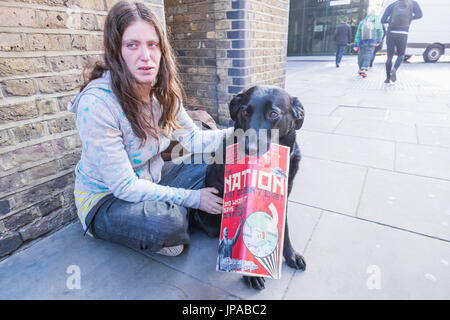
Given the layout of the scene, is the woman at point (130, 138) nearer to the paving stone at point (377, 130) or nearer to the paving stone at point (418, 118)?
the paving stone at point (377, 130)

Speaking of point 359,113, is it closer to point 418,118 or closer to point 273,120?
point 418,118

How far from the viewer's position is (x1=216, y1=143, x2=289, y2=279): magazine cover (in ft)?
4.11

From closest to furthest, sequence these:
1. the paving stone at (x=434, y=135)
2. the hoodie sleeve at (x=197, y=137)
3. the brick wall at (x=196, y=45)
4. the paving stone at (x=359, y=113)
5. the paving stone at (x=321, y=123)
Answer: the hoodie sleeve at (x=197, y=137) < the paving stone at (x=434, y=135) < the brick wall at (x=196, y=45) < the paving stone at (x=321, y=123) < the paving stone at (x=359, y=113)

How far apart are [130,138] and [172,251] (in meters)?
0.74

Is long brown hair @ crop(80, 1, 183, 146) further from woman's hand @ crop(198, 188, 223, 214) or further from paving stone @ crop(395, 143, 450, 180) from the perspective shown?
paving stone @ crop(395, 143, 450, 180)

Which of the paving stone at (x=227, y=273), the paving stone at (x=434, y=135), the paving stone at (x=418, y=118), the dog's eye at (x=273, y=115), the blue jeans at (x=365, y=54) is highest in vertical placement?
the blue jeans at (x=365, y=54)

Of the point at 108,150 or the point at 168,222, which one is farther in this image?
the point at 168,222

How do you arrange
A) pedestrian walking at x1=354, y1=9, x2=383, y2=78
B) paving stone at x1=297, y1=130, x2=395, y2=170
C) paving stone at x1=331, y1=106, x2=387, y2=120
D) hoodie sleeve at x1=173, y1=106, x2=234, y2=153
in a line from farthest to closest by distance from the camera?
1. pedestrian walking at x1=354, y1=9, x2=383, y2=78
2. paving stone at x1=331, y1=106, x2=387, y2=120
3. paving stone at x1=297, y1=130, x2=395, y2=170
4. hoodie sleeve at x1=173, y1=106, x2=234, y2=153

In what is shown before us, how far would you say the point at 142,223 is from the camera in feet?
4.81

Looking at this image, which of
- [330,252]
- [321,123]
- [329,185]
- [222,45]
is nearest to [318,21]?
[321,123]

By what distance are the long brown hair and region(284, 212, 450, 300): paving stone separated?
4.18 feet

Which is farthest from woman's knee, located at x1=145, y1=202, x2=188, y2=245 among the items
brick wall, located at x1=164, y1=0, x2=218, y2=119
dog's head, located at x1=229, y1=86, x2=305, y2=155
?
brick wall, located at x1=164, y1=0, x2=218, y2=119

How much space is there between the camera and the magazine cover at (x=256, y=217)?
1253mm

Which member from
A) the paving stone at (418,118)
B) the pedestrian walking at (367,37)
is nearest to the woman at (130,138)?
the paving stone at (418,118)
